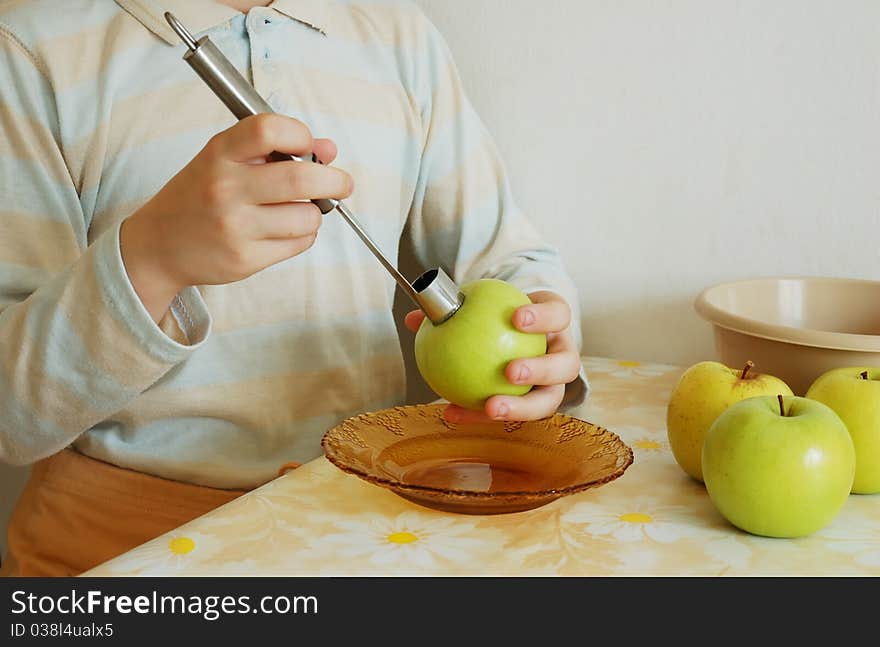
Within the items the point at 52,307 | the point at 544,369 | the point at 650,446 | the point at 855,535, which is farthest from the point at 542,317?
the point at 52,307

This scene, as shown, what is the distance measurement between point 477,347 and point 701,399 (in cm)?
17

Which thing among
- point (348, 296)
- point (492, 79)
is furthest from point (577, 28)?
point (348, 296)

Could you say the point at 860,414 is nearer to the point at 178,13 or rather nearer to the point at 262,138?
the point at 262,138

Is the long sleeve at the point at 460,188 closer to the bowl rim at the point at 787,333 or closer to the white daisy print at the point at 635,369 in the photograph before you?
the white daisy print at the point at 635,369

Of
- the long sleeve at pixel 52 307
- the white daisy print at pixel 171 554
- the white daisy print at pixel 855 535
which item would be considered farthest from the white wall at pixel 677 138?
the white daisy print at pixel 171 554

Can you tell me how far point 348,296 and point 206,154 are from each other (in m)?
0.38

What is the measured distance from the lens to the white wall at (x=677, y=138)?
1.02 meters

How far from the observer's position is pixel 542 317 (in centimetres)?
78

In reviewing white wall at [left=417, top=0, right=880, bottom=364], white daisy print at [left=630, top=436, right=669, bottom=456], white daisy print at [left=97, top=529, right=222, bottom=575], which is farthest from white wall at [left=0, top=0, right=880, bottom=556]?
white daisy print at [left=97, top=529, right=222, bottom=575]

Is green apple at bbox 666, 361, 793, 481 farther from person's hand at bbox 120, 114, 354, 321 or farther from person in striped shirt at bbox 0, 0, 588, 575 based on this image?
person's hand at bbox 120, 114, 354, 321

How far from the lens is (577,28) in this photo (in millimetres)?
1120

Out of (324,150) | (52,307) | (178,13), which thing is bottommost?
(52,307)

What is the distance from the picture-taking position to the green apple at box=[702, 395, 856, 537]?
25.1 inches
